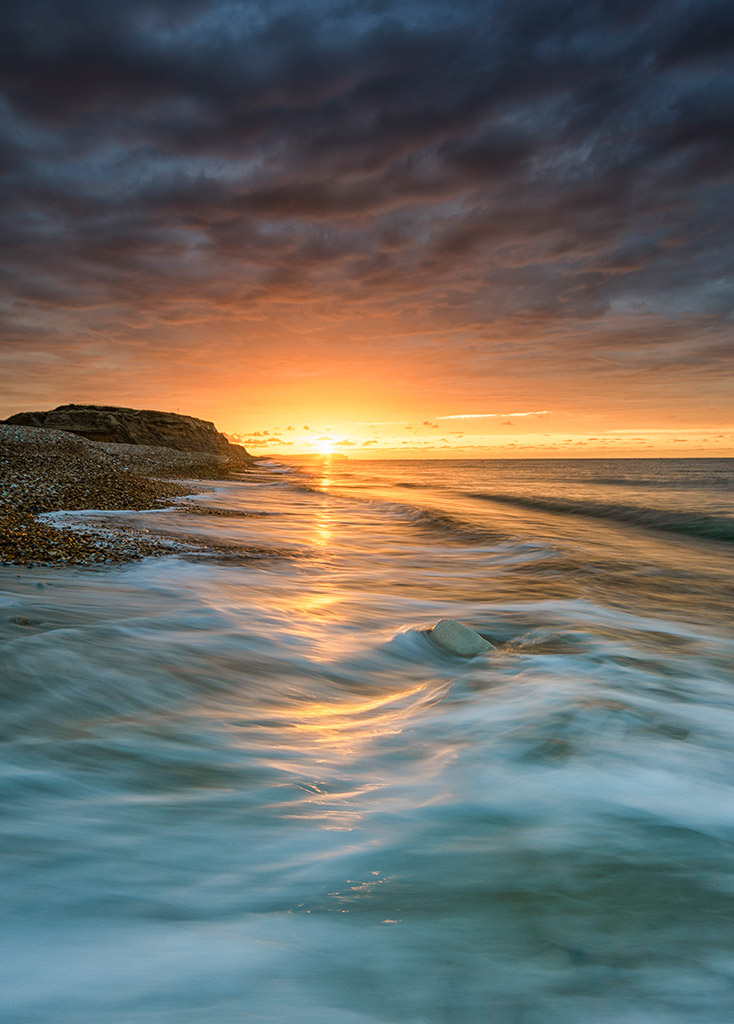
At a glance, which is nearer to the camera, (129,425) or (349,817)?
(349,817)

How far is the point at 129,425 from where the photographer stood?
80.8 m

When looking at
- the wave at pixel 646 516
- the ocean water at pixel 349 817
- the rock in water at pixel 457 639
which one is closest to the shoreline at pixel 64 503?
the ocean water at pixel 349 817

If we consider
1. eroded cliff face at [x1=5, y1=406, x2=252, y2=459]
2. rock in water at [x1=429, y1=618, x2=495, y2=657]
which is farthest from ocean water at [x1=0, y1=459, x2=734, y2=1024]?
eroded cliff face at [x1=5, y1=406, x2=252, y2=459]

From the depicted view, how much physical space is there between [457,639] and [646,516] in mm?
18426

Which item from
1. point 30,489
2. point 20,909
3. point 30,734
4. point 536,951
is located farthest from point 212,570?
point 30,489

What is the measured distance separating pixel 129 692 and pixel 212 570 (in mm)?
4144

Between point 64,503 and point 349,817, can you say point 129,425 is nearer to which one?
point 64,503

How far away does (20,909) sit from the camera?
1729 mm

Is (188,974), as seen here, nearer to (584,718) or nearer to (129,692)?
(129,692)

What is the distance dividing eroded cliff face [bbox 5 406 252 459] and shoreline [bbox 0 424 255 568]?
52426 mm

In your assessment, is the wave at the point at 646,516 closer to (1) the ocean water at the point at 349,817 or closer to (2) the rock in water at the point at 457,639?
(1) the ocean water at the point at 349,817

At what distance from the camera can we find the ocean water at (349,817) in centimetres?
156

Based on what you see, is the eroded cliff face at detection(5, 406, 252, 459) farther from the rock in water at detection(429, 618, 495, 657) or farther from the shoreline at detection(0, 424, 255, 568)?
the rock in water at detection(429, 618, 495, 657)

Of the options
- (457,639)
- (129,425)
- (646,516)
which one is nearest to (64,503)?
(457,639)
